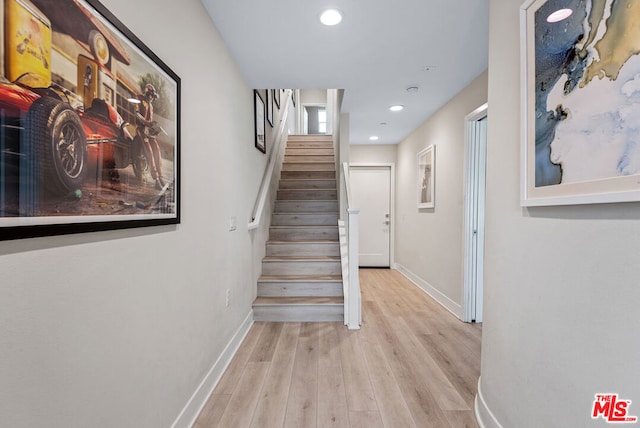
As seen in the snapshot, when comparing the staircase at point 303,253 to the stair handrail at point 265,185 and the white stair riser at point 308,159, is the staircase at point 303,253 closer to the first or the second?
the white stair riser at point 308,159

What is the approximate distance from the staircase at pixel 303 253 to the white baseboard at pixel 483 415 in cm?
138

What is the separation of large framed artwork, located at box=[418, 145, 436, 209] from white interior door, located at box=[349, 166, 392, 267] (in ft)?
3.83

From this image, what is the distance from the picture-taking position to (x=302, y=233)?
3.64m

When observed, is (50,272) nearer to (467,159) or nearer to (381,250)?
(467,159)

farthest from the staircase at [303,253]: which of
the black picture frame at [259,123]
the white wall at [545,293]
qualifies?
the white wall at [545,293]

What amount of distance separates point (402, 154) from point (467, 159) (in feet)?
7.07

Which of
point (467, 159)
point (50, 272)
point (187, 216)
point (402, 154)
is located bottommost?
point (50, 272)

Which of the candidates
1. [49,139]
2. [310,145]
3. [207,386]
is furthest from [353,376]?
[310,145]

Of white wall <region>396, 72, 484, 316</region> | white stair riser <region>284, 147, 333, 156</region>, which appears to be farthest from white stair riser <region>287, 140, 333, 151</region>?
white wall <region>396, 72, 484, 316</region>

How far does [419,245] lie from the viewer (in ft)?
13.2

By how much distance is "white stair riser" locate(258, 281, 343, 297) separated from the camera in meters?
2.91

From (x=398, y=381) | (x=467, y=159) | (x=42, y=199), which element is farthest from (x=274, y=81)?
(x=398, y=381)

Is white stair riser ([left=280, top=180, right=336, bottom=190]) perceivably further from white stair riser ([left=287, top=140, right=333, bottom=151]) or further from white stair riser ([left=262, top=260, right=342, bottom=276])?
white stair riser ([left=262, top=260, right=342, bottom=276])

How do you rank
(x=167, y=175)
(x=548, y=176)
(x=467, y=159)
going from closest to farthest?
(x=548, y=176) → (x=167, y=175) → (x=467, y=159)
